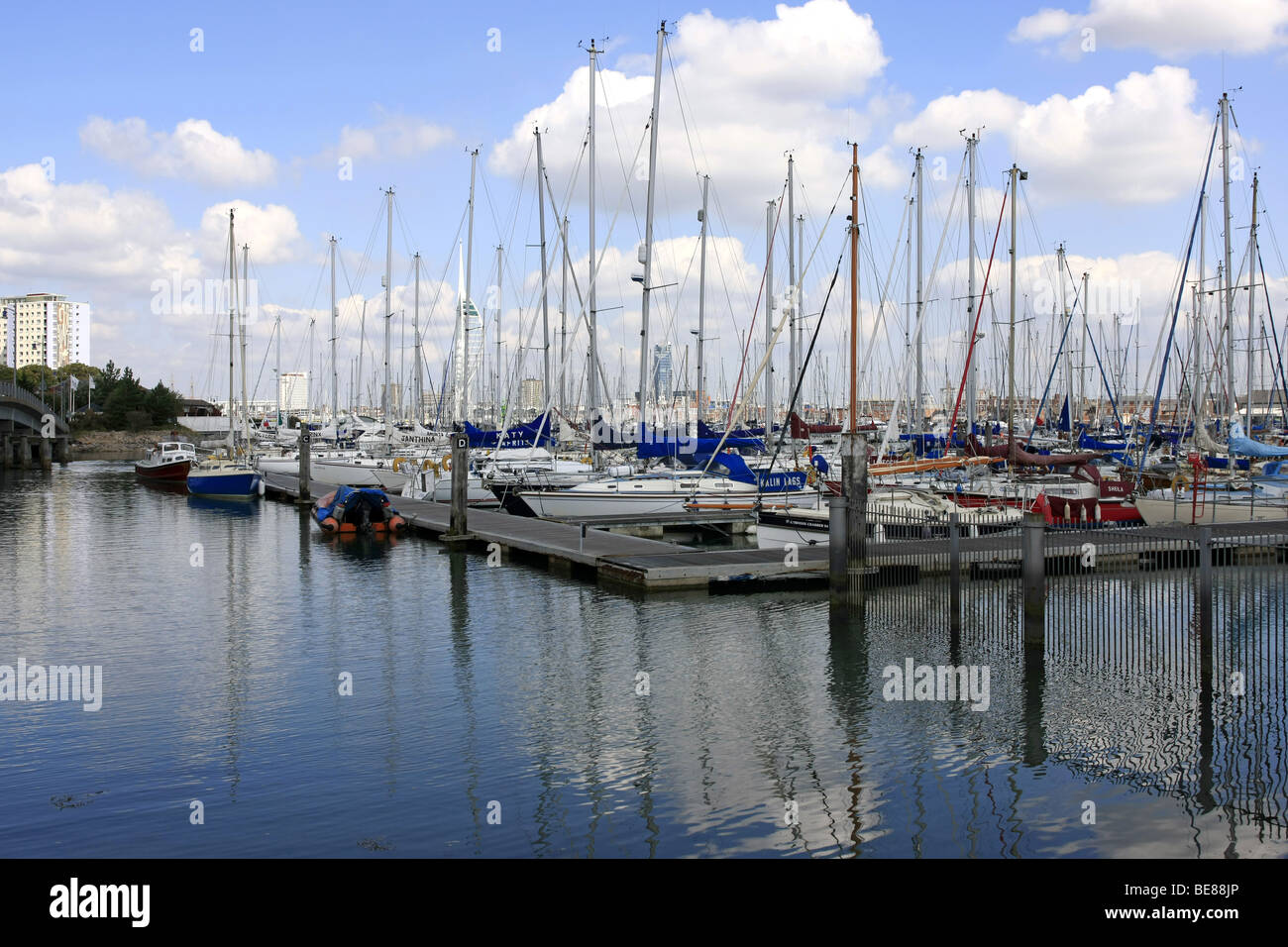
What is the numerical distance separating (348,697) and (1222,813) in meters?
11.3

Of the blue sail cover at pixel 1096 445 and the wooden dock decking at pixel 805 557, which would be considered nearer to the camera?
the wooden dock decking at pixel 805 557

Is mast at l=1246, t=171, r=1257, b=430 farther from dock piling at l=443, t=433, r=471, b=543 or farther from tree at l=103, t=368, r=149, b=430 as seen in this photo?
tree at l=103, t=368, r=149, b=430

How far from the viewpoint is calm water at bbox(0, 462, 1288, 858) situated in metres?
10.5

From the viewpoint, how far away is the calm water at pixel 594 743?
34.4 feet

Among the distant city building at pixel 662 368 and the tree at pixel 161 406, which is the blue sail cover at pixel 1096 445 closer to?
the distant city building at pixel 662 368

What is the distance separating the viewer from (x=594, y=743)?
44.1ft

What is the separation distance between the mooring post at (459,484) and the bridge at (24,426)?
6866 centimetres

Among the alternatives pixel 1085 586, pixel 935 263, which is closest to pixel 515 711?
pixel 1085 586

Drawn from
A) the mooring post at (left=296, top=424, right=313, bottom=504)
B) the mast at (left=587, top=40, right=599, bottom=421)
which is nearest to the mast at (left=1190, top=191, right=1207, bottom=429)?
the mast at (left=587, top=40, right=599, bottom=421)

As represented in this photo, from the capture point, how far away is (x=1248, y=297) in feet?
160

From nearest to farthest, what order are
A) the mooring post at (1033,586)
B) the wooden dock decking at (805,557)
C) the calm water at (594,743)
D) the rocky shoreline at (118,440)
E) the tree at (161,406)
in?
1. the calm water at (594,743)
2. the mooring post at (1033,586)
3. the wooden dock decking at (805,557)
4. the rocky shoreline at (118,440)
5. the tree at (161,406)

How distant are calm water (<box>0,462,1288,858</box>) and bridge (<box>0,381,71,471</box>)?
77.9 metres

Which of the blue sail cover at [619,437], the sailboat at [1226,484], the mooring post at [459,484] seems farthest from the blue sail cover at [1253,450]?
the mooring post at [459,484]
